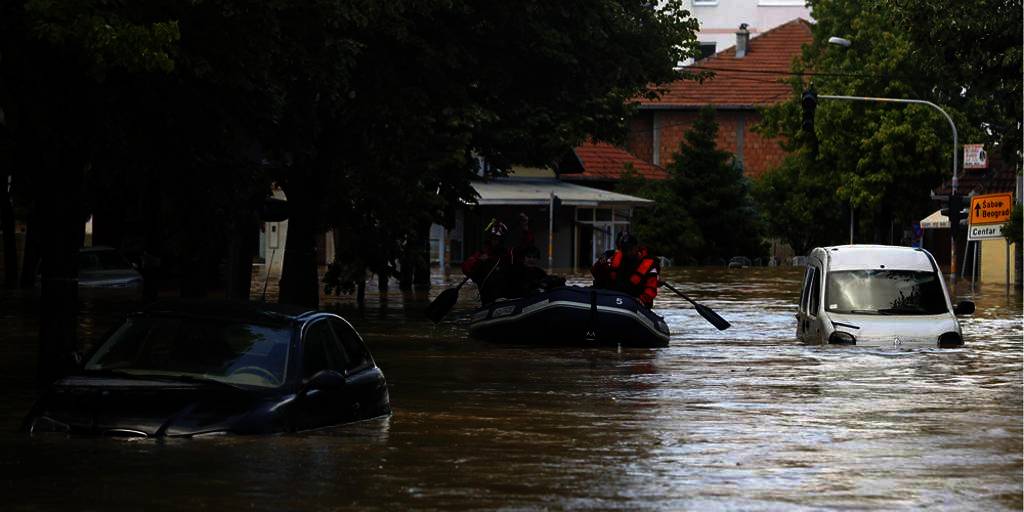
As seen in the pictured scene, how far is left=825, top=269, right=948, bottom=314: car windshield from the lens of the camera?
2805 cm

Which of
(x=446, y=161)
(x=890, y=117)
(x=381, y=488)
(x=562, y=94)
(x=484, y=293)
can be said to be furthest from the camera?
(x=890, y=117)

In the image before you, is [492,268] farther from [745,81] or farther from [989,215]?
[745,81]

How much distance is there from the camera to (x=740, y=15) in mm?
119312

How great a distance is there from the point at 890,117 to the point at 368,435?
2581 inches

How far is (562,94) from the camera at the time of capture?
3531cm

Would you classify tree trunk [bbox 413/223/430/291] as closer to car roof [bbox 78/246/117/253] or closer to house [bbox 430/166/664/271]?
car roof [bbox 78/246/117/253]

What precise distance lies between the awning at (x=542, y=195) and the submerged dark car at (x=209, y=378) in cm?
5739

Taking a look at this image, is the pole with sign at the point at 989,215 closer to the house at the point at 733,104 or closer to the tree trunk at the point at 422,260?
the tree trunk at the point at 422,260

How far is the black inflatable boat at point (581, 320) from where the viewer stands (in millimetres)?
29078

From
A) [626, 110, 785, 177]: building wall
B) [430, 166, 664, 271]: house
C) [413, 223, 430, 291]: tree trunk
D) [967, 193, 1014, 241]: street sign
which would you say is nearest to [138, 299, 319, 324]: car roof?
[413, 223, 430, 291]: tree trunk

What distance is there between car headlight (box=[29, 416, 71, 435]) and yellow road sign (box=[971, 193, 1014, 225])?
40.3 metres

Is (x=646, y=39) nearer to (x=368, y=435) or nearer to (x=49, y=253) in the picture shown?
(x=49, y=253)

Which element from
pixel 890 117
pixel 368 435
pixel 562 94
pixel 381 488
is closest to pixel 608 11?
pixel 562 94

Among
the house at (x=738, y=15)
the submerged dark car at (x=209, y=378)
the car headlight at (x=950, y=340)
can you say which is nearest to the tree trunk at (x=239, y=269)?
the car headlight at (x=950, y=340)
